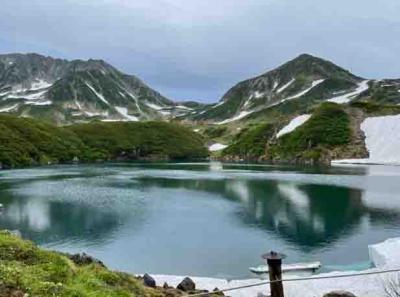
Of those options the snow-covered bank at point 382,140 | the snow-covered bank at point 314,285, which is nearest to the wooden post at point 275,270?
the snow-covered bank at point 314,285

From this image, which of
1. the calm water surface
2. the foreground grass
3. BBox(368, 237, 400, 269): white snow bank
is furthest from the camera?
the calm water surface

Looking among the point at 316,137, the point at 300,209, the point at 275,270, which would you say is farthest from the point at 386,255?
the point at 316,137

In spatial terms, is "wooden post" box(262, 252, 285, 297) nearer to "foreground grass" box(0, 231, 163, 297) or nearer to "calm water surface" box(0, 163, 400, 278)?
"foreground grass" box(0, 231, 163, 297)

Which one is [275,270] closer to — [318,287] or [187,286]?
[187,286]

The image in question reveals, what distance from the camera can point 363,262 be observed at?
130 ft

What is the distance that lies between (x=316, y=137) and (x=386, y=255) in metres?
139

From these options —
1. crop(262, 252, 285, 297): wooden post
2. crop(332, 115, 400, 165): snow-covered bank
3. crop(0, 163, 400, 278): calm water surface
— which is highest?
crop(332, 115, 400, 165): snow-covered bank

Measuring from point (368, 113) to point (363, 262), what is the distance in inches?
5982

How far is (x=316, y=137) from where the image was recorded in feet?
569

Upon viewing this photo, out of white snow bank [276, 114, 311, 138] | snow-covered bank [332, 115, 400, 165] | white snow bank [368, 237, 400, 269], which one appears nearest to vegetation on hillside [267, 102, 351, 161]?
white snow bank [276, 114, 311, 138]

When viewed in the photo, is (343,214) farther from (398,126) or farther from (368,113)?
(368,113)

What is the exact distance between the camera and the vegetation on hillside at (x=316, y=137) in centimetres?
16738

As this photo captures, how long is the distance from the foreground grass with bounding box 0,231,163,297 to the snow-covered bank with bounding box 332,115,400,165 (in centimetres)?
13493

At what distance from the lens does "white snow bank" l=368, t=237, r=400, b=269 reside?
35106 mm
